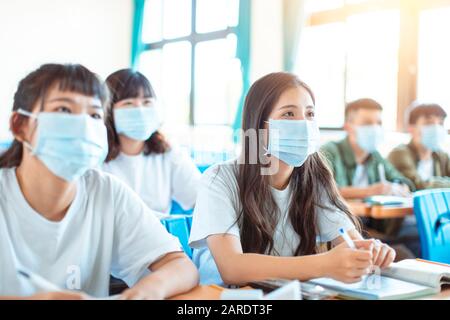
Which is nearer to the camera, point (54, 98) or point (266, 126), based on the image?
point (54, 98)

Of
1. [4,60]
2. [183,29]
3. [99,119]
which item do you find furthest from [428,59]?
[4,60]

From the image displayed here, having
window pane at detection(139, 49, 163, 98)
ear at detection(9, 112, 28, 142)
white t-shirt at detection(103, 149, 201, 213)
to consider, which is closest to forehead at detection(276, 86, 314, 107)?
ear at detection(9, 112, 28, 142)

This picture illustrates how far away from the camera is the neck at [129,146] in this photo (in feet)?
7.55

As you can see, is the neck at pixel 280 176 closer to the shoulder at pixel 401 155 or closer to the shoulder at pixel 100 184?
the shoulder at pixel 100 184

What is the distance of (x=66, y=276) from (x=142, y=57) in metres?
5.41

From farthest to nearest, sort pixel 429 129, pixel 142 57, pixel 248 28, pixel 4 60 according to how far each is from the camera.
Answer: pixel 142 57 → pixel 4 60 → pixel 248 28 → pixel 429 129

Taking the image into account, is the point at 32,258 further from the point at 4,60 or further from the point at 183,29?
the point at 183,29

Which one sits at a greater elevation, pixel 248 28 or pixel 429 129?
pixel 248 28

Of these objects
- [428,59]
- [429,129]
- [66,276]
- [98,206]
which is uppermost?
[428,59]

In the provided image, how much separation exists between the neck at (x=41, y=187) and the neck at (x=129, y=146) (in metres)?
1.20

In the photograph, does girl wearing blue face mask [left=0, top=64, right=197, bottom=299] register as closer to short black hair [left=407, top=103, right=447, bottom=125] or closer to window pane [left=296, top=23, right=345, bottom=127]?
short black hair [left=407, top=103, right=447, bottom=125]

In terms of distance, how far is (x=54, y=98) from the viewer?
1054mm

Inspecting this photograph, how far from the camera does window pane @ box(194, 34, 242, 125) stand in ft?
16.0

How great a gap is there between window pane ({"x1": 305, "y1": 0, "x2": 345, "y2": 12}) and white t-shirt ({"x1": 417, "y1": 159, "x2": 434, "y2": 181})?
173 cm
